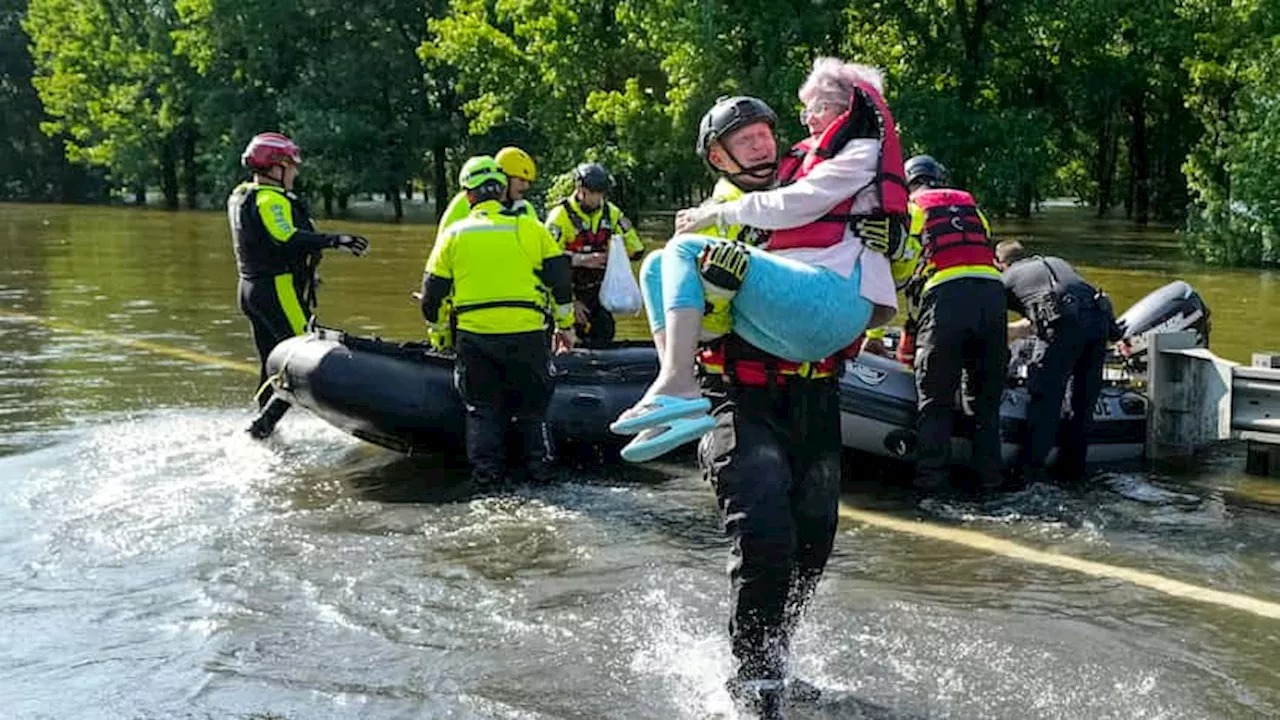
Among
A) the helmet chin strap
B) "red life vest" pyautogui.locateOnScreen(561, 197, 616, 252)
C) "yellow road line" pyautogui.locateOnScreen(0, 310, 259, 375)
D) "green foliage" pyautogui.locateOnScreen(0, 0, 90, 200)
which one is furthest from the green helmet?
"green foliage" pyautogui.locateOnScreen(0, 0, 90, 200)

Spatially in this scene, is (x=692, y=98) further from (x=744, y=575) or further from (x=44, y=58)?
(x=44, y=58)

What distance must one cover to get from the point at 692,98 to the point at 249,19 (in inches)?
780

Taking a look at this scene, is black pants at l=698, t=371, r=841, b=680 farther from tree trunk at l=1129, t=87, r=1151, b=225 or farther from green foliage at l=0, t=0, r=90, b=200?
green foliage at l=0, t=0, r=90, b=200

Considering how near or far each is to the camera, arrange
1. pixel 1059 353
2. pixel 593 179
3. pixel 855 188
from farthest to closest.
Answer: pixel 593 179 → pixel 1059 353 → pixel 855 188

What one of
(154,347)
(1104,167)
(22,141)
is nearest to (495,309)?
(154,347)

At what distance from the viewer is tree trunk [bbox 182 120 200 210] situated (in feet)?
162

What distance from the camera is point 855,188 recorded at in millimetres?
3975

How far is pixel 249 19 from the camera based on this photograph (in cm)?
4156

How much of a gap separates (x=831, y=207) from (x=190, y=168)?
4949 centimetres

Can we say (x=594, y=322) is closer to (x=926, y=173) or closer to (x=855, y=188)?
(x=926, y=173)

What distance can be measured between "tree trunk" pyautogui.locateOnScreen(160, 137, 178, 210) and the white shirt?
159ft

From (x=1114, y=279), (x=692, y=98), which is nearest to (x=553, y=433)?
(x=1114, y=279)

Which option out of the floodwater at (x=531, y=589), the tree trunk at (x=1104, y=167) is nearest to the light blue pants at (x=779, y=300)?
the floodwater at (x=531, y=589)

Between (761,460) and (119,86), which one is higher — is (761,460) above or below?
below
